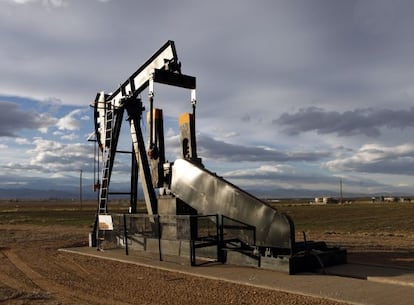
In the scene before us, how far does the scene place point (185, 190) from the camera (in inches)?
497

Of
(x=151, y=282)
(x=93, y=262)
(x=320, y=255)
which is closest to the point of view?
(x=151, y=282)

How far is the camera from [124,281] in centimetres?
964

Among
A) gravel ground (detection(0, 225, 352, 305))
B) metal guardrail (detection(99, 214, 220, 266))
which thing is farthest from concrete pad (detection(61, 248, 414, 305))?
metal guardrail (detection(99, 214, 220, 266))

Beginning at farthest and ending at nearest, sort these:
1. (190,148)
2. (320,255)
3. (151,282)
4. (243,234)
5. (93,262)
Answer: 1. (190,148)
2. (93,262)
3. (243,234)
4. (320,255)
5. (151,282)

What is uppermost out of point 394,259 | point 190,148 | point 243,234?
point 190,148

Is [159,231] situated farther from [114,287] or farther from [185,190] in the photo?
[114,287]

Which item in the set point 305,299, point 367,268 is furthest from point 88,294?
point 367,268

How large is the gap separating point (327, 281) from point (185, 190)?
4.94 m

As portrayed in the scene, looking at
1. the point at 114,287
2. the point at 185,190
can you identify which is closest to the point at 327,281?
the point at 114,287

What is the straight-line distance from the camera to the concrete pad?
743 cm

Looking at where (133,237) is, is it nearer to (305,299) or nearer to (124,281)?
(124,281)

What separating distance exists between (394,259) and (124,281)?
728cm

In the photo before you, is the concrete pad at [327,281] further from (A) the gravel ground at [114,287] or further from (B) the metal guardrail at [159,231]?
(B) the metal guardrail at [159,231]

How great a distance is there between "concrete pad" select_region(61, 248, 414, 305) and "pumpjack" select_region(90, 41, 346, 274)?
44 centimetres
